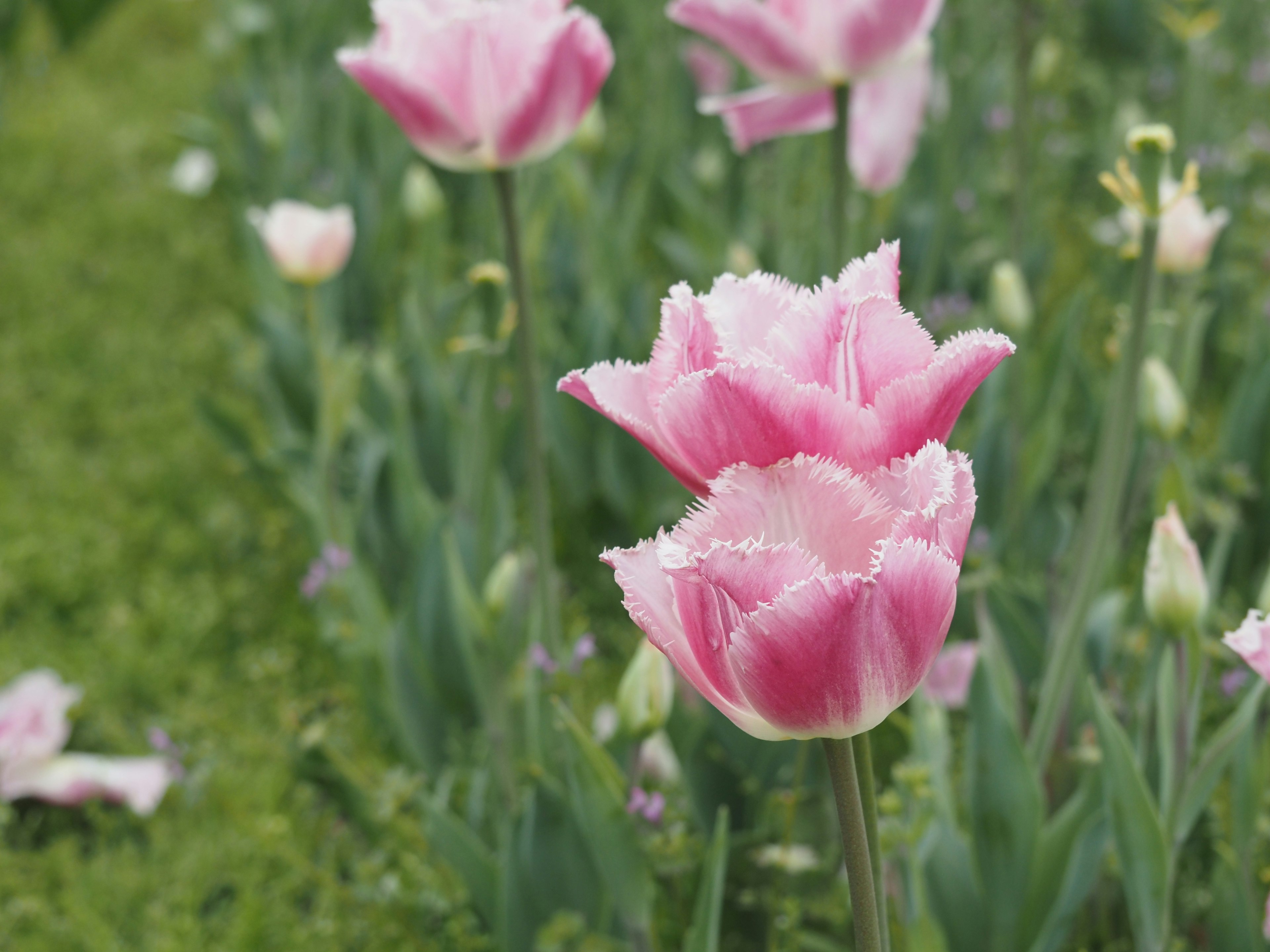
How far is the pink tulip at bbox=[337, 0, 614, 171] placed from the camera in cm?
104

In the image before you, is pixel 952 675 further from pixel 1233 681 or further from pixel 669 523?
pixel 669 523

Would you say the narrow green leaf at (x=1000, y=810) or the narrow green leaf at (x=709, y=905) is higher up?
the narrow green leaf at (x=709, y=905)

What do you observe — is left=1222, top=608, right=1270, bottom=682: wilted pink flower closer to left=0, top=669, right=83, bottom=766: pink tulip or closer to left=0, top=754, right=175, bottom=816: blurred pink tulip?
left=0, top=754, right=175, bottom=816: blurred pink tulip

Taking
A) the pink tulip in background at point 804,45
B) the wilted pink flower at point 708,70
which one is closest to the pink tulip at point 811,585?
the pink tulip in background at point 804,45

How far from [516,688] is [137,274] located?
2.60 metres

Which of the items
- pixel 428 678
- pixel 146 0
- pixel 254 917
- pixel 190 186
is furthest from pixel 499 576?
pixel 146 0

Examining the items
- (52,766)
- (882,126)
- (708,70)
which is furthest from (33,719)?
(708,70)

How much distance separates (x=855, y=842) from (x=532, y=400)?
2.09 feet

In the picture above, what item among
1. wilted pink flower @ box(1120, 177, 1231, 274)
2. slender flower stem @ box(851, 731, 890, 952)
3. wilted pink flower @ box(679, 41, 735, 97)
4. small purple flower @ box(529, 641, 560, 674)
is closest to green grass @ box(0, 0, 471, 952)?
small purple flower @ box(529, 641, 560, 674)

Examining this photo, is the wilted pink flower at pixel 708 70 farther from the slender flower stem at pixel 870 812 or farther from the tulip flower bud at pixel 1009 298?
the slender flower stem at pixel 870 812

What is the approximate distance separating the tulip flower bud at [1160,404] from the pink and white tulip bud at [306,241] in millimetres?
1091

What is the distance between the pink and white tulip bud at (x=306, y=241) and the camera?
1710mm

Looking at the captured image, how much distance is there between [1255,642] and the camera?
0.65 meters

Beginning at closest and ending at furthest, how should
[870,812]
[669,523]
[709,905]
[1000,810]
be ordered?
1. [870,812]
2. [709,905]
3. [1000,810]
4. [669,523]
